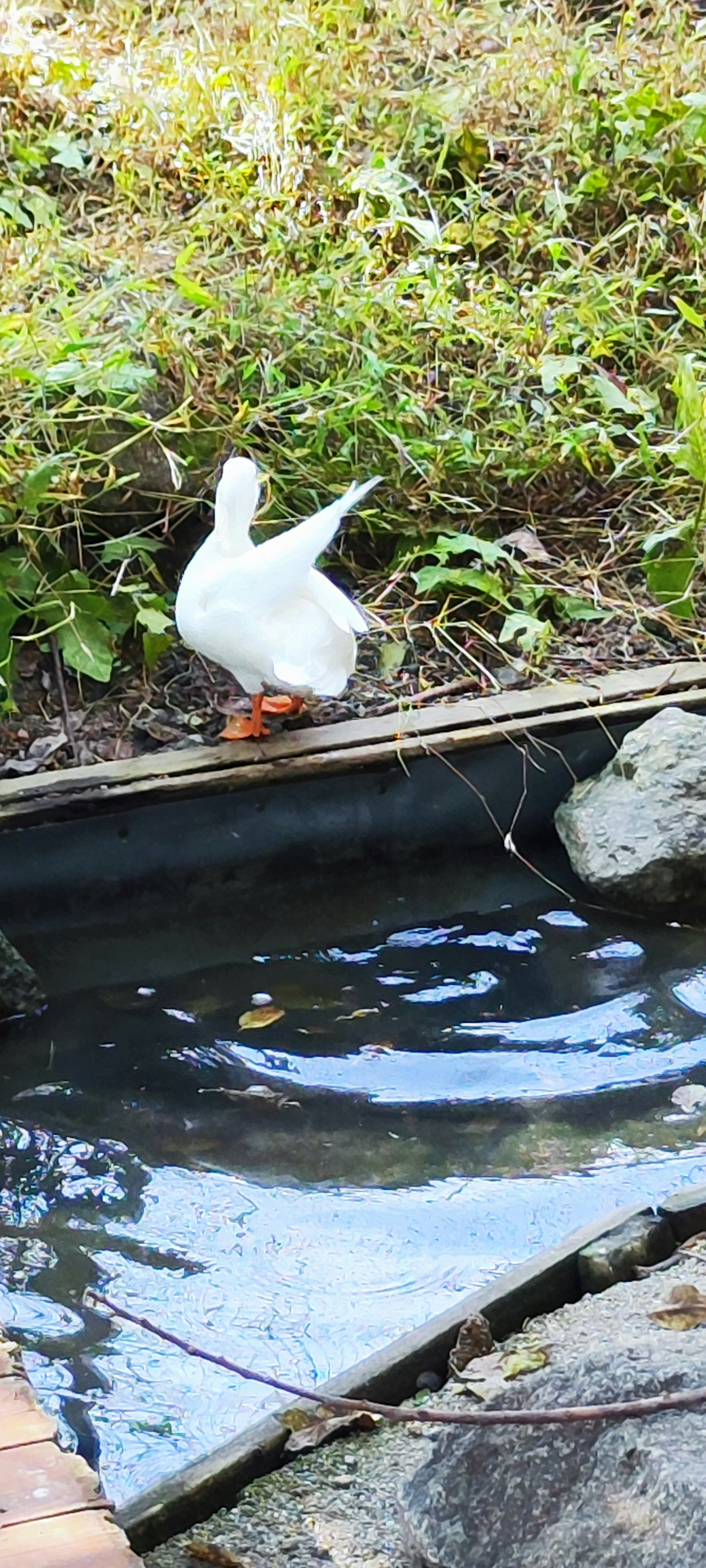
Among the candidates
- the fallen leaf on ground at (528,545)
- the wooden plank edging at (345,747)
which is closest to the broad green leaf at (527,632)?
the wooden plank edging at (345,747)

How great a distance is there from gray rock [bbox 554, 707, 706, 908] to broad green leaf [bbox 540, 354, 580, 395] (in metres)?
1.39

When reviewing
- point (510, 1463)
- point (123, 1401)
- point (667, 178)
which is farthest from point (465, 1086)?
point (667, 178)

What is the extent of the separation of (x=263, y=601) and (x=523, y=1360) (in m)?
1.71

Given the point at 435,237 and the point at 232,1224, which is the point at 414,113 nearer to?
the point at 435,237

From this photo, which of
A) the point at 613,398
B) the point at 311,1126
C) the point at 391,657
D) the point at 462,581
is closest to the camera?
the point at 311,1126

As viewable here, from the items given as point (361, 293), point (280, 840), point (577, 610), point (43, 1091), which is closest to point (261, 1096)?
point (43, 1091)

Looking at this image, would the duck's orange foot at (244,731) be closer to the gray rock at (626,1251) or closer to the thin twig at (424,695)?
the thin twig at (424,695)

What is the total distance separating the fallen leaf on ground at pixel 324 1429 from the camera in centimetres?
195

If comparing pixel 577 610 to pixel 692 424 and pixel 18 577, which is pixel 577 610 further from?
pixel 18 577

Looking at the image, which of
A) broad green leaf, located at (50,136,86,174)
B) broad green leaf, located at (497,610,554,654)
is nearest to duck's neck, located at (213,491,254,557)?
broad green leaf, located at (497,610,554,654)

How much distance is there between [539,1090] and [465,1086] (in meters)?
0.15

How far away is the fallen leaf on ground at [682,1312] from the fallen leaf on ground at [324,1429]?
44cm

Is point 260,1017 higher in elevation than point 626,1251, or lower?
lower

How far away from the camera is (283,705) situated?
3439mm
